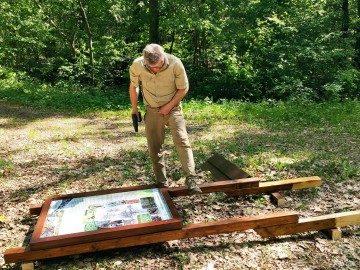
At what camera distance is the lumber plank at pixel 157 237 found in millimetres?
3377

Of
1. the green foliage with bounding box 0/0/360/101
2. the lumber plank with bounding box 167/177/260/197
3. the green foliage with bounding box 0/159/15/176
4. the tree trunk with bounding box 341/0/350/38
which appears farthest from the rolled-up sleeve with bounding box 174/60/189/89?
the tree trunk with bounding box 341/0/350/38

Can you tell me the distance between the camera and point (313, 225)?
13.1 ft

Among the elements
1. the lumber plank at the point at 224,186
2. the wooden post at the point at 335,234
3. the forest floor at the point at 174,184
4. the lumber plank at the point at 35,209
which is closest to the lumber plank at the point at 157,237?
the forest floor at the point at 174,184

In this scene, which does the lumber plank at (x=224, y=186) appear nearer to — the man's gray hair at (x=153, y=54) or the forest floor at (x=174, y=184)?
the forest floor at (x=174, y=184)

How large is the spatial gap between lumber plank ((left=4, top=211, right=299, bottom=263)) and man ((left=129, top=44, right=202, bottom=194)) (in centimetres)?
80

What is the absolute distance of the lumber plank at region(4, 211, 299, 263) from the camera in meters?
3.38

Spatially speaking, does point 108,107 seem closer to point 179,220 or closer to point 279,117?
point 279,117

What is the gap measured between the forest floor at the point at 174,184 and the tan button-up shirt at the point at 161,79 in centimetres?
154

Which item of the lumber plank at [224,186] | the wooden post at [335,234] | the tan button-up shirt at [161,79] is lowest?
the wooden post at [335,234]

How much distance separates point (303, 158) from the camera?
6.48 meters

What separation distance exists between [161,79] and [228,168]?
203cm

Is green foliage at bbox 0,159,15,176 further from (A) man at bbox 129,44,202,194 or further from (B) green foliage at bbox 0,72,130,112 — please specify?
(B) green foliage at bbox 0,72,130,112

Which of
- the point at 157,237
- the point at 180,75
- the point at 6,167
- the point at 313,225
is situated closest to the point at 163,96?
the point at 180,75

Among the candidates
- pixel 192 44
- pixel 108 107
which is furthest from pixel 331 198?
pixel 192 44
